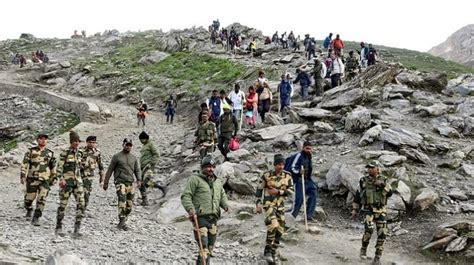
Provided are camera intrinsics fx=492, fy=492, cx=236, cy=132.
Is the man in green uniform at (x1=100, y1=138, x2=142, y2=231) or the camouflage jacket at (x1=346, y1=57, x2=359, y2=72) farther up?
the camouflage jacket at (x1=346, y1=57, x2=359, y2=72)

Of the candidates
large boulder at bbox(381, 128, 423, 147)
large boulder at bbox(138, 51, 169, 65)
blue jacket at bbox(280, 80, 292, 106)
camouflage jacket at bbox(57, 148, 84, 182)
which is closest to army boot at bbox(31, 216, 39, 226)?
camouflage jacket at bbox(57, 148, 84, 182)

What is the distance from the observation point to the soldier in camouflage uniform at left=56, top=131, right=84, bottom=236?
10.1 meters

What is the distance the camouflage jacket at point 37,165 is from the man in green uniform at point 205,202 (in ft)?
14.8

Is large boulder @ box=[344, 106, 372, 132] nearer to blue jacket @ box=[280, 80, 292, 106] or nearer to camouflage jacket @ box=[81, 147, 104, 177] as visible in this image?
blue jacket @ box=[280, 80, 292, 106]

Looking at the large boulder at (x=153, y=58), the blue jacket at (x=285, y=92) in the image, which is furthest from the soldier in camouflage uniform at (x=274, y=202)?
the large boulder at (x=153, y=58)

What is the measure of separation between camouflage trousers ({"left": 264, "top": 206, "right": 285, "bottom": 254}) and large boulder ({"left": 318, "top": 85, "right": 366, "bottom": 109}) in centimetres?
1109

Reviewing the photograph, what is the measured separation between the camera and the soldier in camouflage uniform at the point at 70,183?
33.2 ft

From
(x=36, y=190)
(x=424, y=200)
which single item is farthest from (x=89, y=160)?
(x=424, y=200)

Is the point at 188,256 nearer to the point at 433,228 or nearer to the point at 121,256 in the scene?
the point at 121,256

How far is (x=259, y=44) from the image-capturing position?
44.7 meters

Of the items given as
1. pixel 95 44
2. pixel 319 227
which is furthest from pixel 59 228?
pixel 95 44

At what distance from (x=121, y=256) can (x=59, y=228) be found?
194cm

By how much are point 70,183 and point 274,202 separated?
14.1ft

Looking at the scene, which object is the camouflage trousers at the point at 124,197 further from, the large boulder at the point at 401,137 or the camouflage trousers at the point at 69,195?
the large boulder at the point at 401,137
